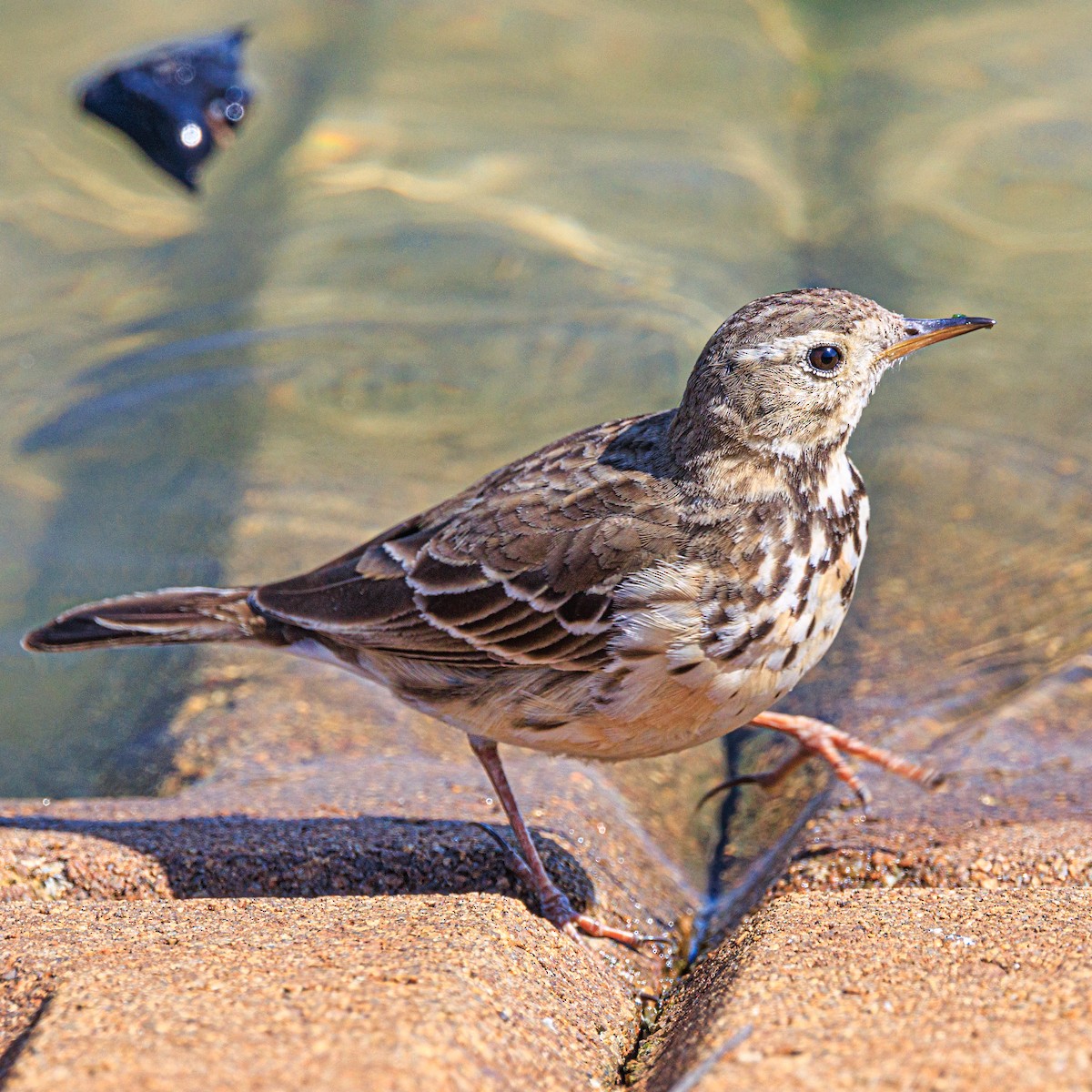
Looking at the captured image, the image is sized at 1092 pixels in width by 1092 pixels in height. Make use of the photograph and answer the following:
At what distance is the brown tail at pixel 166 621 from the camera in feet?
17.3

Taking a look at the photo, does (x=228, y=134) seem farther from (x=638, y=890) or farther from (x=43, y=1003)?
(x=43, y=1003)

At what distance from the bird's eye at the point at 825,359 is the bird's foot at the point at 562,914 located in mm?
2028

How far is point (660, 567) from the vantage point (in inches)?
171

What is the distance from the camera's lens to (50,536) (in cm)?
796

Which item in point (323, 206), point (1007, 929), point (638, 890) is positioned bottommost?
point (638, 890)

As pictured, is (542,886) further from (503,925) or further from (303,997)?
(303,997)

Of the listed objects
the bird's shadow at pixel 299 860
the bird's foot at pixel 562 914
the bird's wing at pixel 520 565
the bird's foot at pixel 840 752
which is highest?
the bird's wing at pixel 520 565

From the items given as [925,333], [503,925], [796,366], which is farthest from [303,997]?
[925,333]

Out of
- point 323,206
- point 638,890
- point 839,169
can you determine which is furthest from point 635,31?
point 638,890

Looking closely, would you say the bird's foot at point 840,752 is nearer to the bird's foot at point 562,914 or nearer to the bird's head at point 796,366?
the bird's foot at point 562,914

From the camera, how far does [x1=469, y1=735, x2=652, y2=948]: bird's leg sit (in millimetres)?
4641

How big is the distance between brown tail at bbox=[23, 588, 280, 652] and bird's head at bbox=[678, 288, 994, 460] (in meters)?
2.07

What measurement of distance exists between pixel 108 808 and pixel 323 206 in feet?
20.5

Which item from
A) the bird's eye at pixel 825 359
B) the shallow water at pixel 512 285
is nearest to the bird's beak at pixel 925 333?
the bird's eye at pixel 825 359
